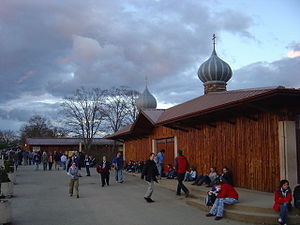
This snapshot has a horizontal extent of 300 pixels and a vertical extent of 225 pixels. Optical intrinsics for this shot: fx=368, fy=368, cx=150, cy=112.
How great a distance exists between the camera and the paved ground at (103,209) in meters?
9.47

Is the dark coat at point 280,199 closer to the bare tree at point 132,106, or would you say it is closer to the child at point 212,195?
the child at point 212,195

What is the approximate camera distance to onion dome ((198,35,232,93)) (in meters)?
23.0

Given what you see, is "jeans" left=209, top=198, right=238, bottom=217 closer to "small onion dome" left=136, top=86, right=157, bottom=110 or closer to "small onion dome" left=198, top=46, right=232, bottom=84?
"small onion dome" left=198, top=46, right=232, bottom=84

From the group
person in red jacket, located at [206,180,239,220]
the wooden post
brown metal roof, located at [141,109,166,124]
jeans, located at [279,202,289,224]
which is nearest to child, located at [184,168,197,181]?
brown metal roof, located at [141,109,166,124]

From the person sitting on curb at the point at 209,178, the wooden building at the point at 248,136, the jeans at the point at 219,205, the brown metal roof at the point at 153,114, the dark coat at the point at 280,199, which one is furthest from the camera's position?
the brown metal roof at the point at 153,114

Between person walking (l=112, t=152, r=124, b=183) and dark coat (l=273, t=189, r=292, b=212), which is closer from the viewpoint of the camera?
dark coat (l=273, t=189, r=292, b=212)

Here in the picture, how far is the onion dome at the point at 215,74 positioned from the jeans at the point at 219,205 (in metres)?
13.5

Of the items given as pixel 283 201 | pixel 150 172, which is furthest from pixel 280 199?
pixel 150 172

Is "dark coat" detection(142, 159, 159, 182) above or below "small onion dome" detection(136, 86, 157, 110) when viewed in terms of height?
below

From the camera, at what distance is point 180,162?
1264 centimetres

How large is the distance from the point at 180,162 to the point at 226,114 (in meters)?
2.92

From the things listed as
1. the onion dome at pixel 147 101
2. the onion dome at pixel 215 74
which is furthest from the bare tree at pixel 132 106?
the onion dome at pixel 215 74

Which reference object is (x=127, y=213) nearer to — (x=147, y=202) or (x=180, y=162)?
(x=147, y=202)

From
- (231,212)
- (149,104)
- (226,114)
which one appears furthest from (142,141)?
→ (231,212)
